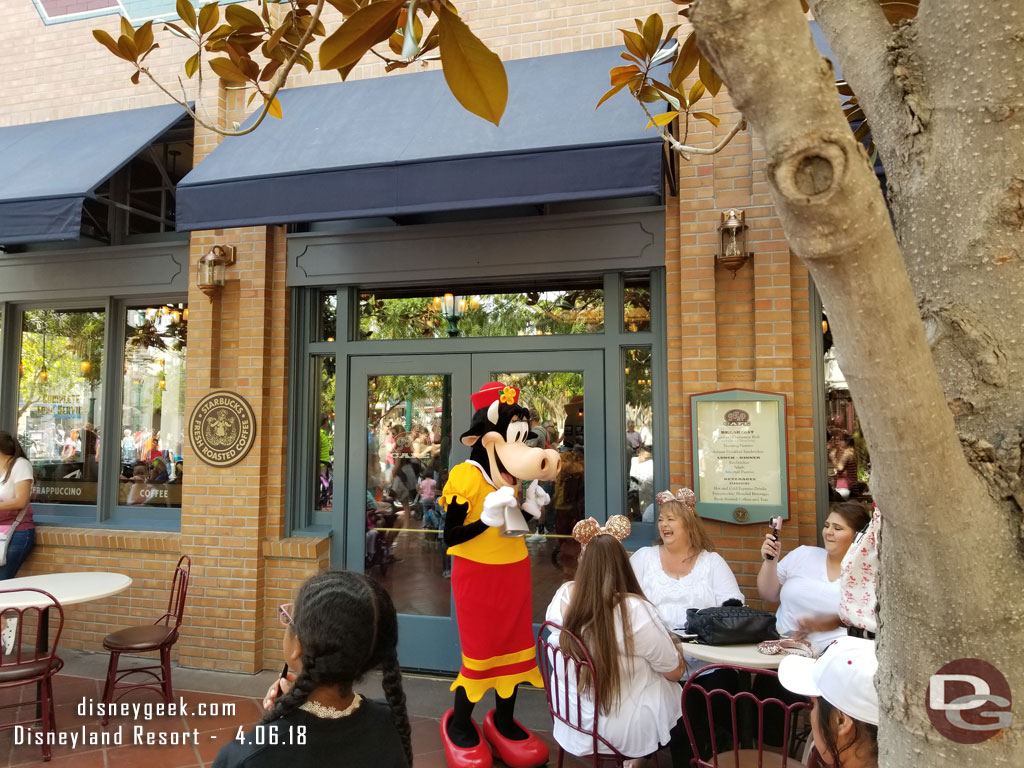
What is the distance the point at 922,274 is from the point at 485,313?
4.26m

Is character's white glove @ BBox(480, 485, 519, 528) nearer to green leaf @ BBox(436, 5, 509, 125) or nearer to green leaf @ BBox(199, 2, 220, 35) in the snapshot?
green leaf @ BBox(436, 5, 509, 125)

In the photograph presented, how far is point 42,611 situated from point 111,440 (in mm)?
2118

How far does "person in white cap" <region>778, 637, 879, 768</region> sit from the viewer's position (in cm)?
181

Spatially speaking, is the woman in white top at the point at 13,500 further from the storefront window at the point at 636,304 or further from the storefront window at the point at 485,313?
Answer: the storefront window at the point at 636,304

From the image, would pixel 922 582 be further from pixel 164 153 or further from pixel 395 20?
pixel 164 153

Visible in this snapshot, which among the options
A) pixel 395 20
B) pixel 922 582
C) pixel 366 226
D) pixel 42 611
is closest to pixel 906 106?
pixel 922 582

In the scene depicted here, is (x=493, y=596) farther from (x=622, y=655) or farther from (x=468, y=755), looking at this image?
(x=622, y=655)

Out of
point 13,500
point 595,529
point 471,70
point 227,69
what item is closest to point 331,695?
point 471,70

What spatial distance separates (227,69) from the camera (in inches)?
119

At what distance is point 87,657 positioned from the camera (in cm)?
568

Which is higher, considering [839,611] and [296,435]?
[296,435]

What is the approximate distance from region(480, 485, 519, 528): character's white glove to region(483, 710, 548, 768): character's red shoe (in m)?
1.23

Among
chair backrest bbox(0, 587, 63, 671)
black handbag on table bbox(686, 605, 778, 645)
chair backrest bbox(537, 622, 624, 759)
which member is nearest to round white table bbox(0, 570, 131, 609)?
chair backrest bbox(0, 587, 63, 671)

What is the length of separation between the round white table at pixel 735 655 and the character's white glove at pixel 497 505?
1104 millimetres
